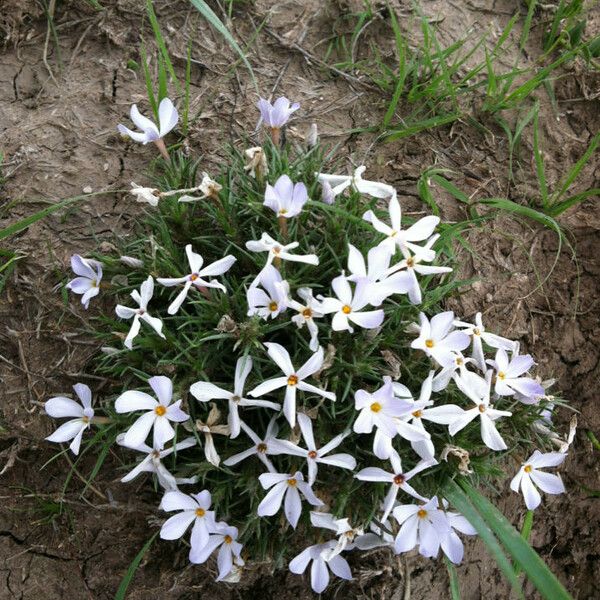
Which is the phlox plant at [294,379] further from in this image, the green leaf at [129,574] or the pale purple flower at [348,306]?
the green leaf at [129,574]

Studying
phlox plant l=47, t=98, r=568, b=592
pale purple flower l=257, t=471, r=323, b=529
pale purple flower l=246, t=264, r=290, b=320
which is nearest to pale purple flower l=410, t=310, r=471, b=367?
phlox plant l=47, t=98, r=568, b=592

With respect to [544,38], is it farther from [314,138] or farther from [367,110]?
[314,138]

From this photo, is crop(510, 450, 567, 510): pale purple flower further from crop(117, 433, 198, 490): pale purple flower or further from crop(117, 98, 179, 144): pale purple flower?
crop(117, 98, 179, 144): pale purple flower

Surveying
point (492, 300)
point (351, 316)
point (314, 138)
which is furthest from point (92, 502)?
point (492, 300)

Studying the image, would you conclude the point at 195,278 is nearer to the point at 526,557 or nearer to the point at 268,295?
the point at 268,295

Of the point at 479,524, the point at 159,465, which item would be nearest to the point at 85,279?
the point at 159,465

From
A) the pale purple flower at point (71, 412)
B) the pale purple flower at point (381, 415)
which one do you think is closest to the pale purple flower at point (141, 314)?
the pale purple flower at point (71, 412)
